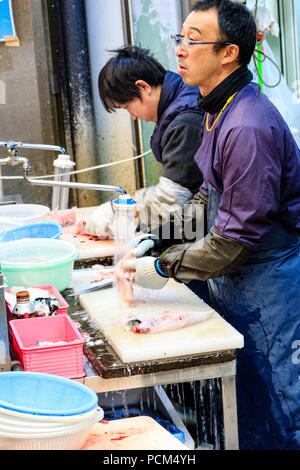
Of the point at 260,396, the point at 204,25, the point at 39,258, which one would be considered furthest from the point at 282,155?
the point at 39,258

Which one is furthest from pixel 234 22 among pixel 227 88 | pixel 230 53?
pixel 227 88

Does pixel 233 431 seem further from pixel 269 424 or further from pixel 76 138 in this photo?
pixel 76 138

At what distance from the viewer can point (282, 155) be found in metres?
2.93

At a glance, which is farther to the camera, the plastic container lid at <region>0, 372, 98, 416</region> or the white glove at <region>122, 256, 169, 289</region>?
the white glove at <region>122, 256, 169, 289</region>

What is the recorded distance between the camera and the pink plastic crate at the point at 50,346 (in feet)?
8.50

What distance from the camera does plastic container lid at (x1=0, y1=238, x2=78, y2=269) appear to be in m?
3.49

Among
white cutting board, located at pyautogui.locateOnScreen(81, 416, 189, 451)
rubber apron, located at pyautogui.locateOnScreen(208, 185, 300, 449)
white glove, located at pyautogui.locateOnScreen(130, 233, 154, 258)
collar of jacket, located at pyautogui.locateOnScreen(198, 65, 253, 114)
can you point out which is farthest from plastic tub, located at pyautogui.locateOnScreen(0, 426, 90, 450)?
collar of jacket, located at pyautogui.locateOnScreen(198, 65, 253, 114)

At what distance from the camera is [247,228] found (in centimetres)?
285

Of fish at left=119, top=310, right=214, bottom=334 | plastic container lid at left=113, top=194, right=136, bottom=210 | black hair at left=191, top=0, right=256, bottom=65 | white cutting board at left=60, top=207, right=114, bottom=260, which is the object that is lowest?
fish at left=119, top=310, right=214, bottom=334

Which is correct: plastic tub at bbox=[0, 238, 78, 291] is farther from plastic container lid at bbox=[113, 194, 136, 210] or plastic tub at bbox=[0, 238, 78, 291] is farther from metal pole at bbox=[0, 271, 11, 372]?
metal pole at bbox=[0, 271, 11, 372]

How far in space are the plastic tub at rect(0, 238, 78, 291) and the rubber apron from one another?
83cm

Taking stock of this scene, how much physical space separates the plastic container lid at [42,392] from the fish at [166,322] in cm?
66

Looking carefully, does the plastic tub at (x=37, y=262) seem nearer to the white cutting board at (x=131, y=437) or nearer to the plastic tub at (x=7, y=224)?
the plastic tub at (x=7, y=224)

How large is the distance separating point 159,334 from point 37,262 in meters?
0.79
